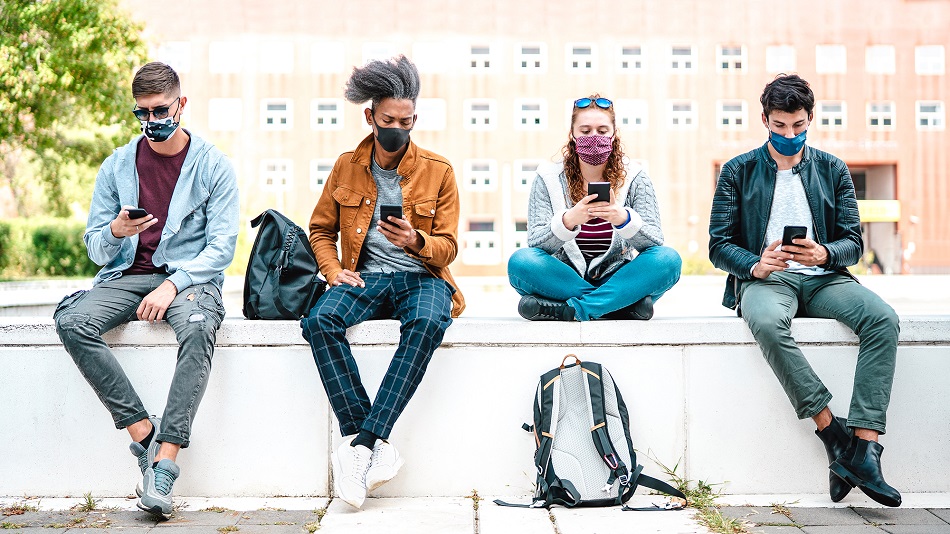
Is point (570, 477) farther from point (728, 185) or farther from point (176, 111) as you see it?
point (176, 111)

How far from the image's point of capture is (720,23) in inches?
1748

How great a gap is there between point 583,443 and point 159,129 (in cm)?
242

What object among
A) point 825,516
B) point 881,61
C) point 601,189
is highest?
point 881,61

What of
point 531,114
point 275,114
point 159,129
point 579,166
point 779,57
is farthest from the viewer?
point 779,57

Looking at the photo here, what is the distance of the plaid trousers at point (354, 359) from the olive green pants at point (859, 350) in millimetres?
1441

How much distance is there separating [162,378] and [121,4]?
14.6 metres

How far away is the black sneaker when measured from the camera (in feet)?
14.0

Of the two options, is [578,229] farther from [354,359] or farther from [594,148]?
[354,359]

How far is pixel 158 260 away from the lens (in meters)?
4.23

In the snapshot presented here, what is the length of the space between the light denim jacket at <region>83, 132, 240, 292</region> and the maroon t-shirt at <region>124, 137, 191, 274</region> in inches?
1.3

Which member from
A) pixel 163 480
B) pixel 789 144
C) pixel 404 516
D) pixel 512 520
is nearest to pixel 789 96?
pixel 789 144

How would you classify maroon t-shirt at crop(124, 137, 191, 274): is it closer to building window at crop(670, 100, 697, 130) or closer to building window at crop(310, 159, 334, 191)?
building window at crop(310, 159, 334, 191)

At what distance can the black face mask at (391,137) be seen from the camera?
14.1 feet

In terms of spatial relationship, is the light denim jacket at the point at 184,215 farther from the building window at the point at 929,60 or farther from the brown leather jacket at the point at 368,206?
the building window at the point at 929,60
